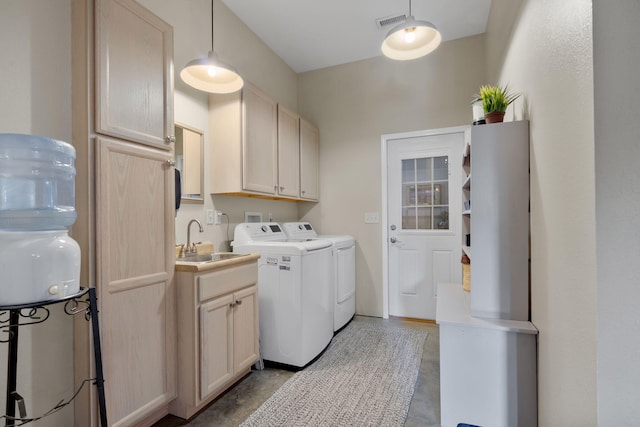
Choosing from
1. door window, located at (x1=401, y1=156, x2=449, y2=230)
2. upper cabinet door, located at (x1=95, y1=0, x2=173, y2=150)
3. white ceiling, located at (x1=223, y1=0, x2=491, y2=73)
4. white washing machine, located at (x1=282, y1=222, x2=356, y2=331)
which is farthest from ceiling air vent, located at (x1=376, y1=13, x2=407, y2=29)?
white washing machine, located at (x1=282, y1=222, x2=356, y2=331)

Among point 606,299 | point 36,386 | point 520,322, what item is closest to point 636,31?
point 606,299

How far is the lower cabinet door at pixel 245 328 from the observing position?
2.01 m

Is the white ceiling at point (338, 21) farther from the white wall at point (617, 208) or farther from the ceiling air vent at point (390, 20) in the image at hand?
the white wall at point (617, 208)

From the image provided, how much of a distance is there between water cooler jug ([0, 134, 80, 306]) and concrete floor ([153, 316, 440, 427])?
3.71 ft

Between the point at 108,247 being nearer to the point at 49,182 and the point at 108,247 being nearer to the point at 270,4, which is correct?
the point at 49,182

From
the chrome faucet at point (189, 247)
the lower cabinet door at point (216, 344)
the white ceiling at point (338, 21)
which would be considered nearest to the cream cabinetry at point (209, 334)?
the lower cabinet door at point (216, 344)

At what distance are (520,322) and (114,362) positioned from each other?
1968mm

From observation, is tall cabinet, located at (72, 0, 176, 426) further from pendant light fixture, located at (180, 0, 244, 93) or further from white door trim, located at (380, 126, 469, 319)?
white door trim, located at (380, 126, 469, 319)

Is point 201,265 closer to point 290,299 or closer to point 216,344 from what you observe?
point 216,344

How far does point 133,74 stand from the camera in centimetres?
155

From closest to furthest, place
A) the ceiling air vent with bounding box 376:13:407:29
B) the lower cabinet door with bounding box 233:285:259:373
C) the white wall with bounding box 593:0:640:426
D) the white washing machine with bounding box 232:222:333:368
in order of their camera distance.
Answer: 1. the white wall with bounding box 593:0:640:426
2. the lower cabinet door with bounding box 233:285:259:373
3. the white washing machine with bounding box 232:222:333:368
4. the ceiling air vent with bounding box 376:13:407:29

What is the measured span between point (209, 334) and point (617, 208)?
6.11 ft

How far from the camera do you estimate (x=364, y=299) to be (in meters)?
3.62

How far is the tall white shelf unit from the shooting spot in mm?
1529
